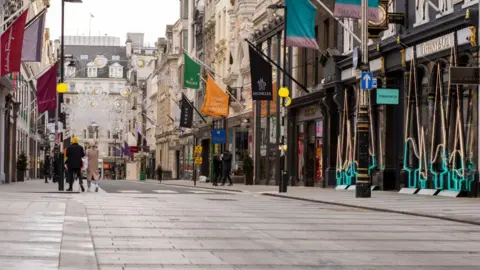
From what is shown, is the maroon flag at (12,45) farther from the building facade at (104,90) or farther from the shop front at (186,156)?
the building facade at (104,90)

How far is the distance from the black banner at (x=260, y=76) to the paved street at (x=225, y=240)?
25.1m

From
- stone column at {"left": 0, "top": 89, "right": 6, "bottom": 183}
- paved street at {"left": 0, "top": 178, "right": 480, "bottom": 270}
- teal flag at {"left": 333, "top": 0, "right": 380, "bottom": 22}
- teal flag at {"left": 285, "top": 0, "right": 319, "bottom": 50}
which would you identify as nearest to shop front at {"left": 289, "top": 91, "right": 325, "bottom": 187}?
teal flag at {"left": 285, "top": 0, "right": 319, "bottom": 50}

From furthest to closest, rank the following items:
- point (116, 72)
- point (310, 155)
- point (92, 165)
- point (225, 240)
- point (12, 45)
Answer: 1. point (116, 72)
2. point (310, 155)
3. point (12, 45)
4. point (92, 165)
5. point (225, 240)

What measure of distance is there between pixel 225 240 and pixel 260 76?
32527 millimetres

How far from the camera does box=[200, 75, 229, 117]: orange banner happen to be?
56219mm

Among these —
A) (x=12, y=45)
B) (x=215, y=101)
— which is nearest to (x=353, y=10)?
(x=12, y=45)

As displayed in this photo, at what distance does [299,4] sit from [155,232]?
23440 mm

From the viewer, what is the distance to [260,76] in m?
46.0

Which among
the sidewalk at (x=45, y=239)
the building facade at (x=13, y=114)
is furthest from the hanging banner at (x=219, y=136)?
the sidewalk at (x=45, y=239)

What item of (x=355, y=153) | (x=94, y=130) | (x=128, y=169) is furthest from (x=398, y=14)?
(x=94, y=130)

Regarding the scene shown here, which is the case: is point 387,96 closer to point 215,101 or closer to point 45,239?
point 45,239

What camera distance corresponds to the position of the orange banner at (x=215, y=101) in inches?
2213

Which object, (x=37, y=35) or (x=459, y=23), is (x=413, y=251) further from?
(x=37, y=35)

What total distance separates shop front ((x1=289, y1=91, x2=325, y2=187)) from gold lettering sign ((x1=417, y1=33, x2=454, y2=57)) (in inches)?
491
